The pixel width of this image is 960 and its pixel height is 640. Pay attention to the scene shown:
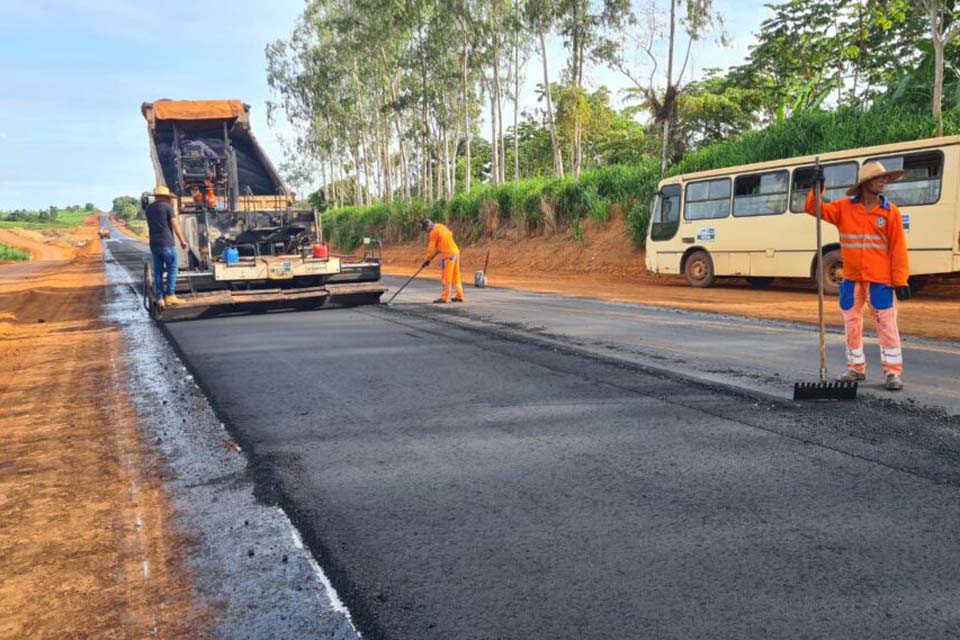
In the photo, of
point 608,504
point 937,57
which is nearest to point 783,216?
point 937,57

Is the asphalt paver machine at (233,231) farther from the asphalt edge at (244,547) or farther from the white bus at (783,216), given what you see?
the white bus at (783,216)

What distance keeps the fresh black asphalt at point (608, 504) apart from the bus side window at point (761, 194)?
9.61 m

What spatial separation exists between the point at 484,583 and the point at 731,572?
0.92 metres

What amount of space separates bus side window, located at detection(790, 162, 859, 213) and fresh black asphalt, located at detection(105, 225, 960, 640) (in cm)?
906

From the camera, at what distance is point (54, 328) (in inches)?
444

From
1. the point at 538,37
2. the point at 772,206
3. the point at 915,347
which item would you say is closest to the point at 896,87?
the point at 772,206

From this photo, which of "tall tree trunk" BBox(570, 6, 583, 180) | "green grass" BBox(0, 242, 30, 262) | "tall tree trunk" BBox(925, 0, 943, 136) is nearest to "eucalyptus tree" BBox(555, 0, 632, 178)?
"tall tree trunk" BBox(570, 6, 583, 180)

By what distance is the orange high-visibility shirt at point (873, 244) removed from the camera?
554 centimetres

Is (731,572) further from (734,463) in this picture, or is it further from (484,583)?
(734,463)

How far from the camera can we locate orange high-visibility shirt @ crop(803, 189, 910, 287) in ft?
18.2

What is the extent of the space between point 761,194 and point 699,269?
2.26 meters

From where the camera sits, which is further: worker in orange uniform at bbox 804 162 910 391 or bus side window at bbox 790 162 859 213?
bus side window at bbox 790 162 859 213

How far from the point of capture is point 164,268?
10.7m

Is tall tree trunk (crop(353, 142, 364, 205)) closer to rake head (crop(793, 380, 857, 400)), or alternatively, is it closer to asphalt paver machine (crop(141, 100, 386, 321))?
asphalt paver machine (crop(141, 100, 386, 321))
